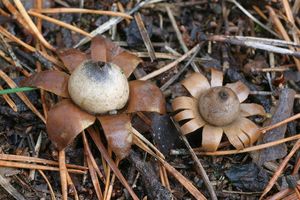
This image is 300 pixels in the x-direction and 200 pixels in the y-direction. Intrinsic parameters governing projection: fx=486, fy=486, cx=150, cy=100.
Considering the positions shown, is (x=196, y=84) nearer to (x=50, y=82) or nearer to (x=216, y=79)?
(x=216, y=79)

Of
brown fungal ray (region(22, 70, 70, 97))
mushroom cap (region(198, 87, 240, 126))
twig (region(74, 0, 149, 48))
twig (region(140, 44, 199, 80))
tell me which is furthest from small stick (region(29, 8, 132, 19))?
mushroom cap (region(198, 87, 240, 126))

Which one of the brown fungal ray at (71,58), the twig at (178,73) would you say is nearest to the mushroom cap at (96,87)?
the brown fungal ray at (71,58)

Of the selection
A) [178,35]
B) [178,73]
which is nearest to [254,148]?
[178,73]

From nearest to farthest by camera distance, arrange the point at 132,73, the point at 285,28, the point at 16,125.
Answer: the point at 16,125, the point at 132,73, the point at 285,28

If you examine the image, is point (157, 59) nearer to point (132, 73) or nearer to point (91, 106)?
point (132, 73)

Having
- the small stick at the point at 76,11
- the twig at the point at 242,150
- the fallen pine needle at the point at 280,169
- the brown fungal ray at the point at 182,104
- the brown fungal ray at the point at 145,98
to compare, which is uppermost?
the small stick at the point at 76,11

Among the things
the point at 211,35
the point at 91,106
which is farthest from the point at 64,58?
the point at 211,35

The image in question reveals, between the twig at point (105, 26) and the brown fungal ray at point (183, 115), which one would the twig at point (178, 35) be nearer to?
the twig at point (105, 26)
